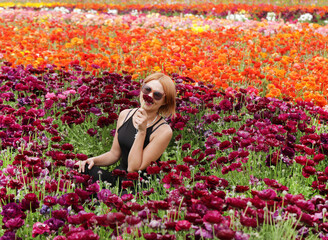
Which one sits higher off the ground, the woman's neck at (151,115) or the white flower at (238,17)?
the white flower at (238,17)

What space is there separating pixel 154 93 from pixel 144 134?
1.02 feet

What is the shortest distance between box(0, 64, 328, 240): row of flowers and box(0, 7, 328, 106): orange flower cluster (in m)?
0.44

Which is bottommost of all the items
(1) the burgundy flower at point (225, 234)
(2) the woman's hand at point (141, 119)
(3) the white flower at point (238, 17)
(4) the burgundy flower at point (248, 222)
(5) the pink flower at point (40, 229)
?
(5) the pink flower at point (40, 229)

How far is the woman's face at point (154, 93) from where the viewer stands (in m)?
3.31

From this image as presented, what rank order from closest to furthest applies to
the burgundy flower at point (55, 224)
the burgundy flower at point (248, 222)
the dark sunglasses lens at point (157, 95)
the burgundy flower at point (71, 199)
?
the burgundy flower at point (248, 222) → the burgundy flower at point (55, 224) → the burgundy flower at point (71, 199) → the dark sunglasses lens at point (157, 95)

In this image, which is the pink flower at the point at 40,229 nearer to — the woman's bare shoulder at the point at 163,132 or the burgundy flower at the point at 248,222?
the burgundy flower at the point at 248,222

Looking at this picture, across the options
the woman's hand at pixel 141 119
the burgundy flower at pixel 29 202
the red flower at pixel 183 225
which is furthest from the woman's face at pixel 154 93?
the red flower at pixel 183 225

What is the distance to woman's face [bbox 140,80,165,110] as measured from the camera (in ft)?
10.9

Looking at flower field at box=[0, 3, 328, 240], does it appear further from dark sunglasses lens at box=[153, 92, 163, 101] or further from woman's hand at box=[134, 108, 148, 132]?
dark sunglasses lens at box=[153, 92, 163, 101]

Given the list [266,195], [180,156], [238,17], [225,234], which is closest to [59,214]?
[225,234]

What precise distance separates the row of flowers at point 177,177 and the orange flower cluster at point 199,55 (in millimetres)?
443

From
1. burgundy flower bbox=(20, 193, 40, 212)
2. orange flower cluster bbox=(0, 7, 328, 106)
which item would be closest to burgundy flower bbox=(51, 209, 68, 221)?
burgundy flower bbox=(20, 193, 40, 212)

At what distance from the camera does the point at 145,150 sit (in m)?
3.41

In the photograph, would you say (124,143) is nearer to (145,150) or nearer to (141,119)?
(145,150)
